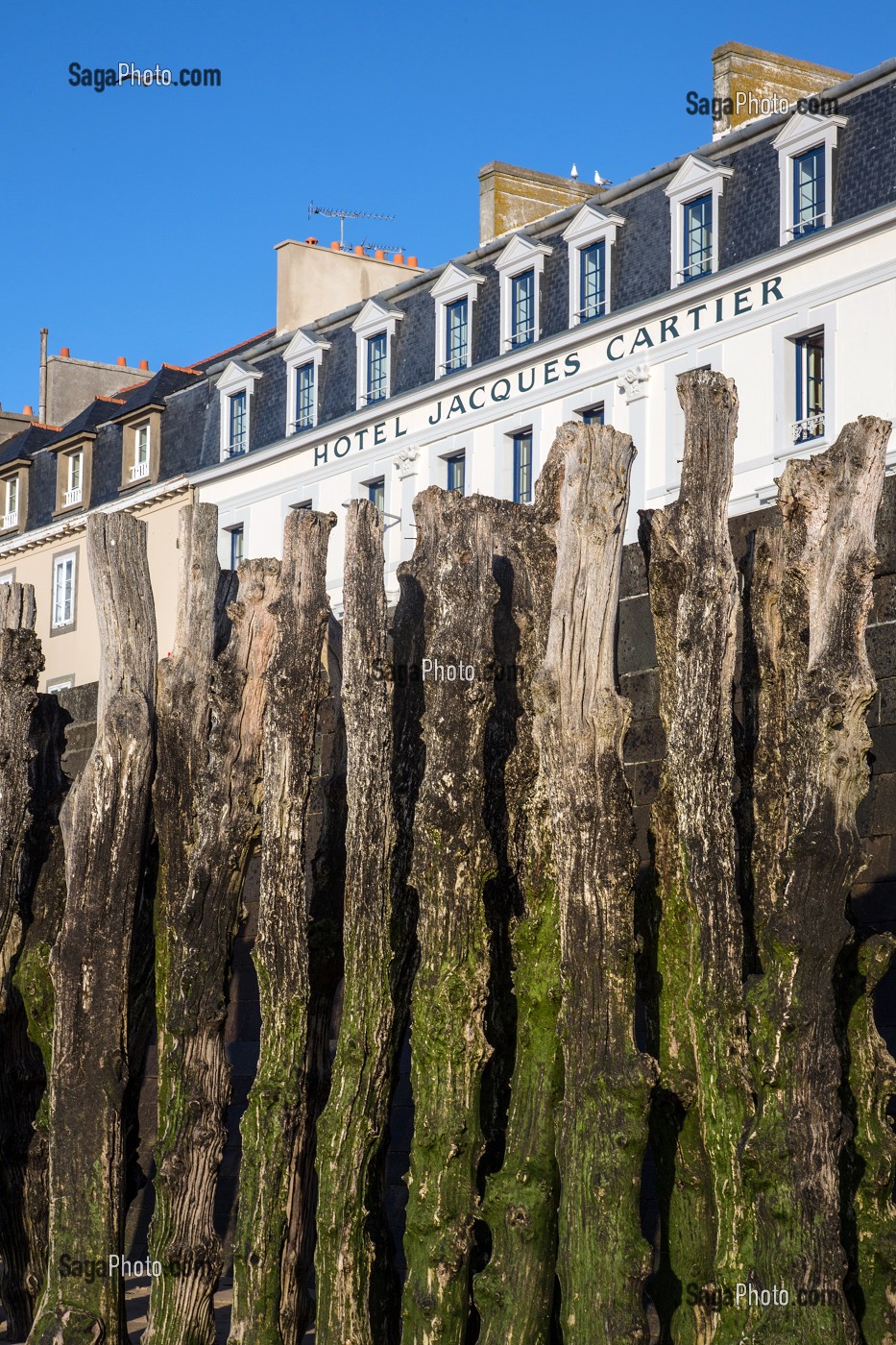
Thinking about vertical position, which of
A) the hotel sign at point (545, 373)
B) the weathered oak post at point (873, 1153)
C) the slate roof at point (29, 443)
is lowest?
the weathered oak post at point (873, 1153)

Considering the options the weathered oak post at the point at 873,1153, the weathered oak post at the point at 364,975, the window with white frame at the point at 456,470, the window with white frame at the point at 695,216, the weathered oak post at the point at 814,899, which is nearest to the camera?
the weathered oak post at the point at 814,899

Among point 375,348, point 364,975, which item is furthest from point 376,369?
point 364,975

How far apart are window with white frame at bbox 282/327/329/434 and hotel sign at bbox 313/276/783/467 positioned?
828 mm

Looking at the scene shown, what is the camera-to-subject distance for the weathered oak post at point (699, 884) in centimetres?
692

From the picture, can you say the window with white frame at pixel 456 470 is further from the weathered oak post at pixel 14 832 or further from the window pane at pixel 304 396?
the weathered oak post at pixel 14 832

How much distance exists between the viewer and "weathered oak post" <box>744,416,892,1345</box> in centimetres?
640

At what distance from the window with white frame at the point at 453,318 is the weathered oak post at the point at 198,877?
23.5 m

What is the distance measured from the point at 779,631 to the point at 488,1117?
235 centimetres

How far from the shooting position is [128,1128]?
8789 millimetres

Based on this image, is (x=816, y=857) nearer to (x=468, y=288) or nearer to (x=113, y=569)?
(x=113, y=569)

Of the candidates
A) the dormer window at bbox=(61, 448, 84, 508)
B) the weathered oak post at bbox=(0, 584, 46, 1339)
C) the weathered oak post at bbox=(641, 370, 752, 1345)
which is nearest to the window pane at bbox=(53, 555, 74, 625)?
the dormer window at bbox=(61, 448, 84, 508)

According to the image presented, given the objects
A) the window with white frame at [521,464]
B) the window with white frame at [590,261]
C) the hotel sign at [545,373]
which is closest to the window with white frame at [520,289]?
the hotel sign at [545,373]

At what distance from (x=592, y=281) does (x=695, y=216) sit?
230 cm

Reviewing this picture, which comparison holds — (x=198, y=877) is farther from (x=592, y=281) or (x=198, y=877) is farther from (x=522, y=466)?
(x=522, y=466)
